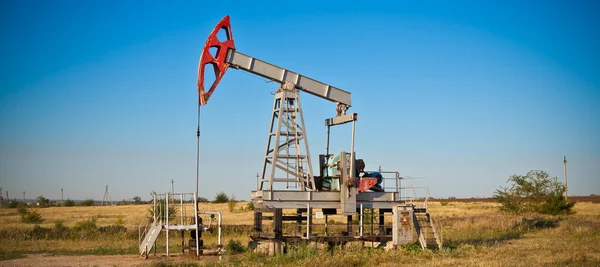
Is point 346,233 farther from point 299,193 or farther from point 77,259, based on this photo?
point 77,259

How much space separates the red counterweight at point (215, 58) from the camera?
69.1 feet

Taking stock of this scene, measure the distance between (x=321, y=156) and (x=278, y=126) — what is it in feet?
9.20

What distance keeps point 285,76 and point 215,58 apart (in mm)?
2504

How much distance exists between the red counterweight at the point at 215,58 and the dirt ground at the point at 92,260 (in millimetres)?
5310

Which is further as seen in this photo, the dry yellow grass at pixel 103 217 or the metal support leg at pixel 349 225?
the dry yellow grass at pixel 103 217

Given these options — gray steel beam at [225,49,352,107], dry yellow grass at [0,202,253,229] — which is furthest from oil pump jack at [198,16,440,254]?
dry yellow grass at [0,202,253,229]

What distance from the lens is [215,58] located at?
70.3 feet

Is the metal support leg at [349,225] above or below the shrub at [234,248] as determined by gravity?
above

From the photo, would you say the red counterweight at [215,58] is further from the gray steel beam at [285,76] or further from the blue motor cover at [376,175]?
the blue motor cover at [376,175]

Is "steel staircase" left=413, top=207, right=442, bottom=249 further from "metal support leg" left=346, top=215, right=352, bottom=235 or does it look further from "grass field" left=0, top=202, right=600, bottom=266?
"metal support leg" left=346, top=215, right=352, bottom=235

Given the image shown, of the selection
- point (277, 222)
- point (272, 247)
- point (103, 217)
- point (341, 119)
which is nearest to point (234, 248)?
point (272, 247)

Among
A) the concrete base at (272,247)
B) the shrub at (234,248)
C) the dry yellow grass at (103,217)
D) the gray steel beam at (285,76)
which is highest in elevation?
the gray steel beam at (285,76)

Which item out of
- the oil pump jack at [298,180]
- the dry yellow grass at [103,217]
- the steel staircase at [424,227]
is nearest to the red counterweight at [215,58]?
the oil pump jack at [298,180]

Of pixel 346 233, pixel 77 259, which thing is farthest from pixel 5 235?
pixel 346 233
